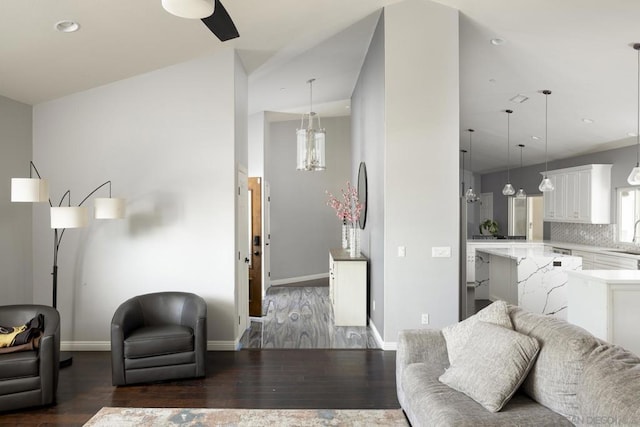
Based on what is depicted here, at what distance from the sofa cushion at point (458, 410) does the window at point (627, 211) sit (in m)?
6.12

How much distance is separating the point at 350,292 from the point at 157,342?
273 cm

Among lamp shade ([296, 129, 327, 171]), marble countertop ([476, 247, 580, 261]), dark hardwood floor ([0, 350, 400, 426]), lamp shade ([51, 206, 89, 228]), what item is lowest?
dark hardwood floor ([0, 350, 400, 426])

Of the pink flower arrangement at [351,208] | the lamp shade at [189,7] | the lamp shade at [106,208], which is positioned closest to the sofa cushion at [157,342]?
the lamp shade at [106,208]

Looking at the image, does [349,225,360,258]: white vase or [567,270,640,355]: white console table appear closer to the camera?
[567,270,640,355]: white console table

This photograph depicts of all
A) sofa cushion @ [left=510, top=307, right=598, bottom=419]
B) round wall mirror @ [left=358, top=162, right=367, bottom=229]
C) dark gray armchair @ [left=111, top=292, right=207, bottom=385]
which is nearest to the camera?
sofa cushion @ [left=510, top=307, right=598, bottom=419]

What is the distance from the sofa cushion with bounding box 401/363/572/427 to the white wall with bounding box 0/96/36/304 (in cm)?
419

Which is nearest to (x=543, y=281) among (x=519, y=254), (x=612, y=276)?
(x=519, y=254)

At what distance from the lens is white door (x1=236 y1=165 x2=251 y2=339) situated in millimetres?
4988

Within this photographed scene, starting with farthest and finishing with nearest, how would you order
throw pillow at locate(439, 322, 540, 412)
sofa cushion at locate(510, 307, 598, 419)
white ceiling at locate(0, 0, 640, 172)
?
white ceiling at locate(0, 0, 640, 172)
throw pillow at locate(439, 322, 540, 412)
sofa cushion at locate(510, 307, 598, 419)

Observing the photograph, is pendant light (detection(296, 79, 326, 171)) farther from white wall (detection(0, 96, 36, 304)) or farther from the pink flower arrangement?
white wall (detection(0, 96, 36, 304))

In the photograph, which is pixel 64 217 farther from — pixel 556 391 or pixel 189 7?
pixel 556 391

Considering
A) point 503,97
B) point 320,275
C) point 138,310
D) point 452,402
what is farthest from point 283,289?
point 452,402

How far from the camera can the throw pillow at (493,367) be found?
91.5 inches

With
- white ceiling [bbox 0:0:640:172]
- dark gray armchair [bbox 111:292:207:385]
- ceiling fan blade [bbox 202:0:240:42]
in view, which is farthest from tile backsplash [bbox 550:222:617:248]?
ceiling fan blade [bbox 202:0:240:42]
